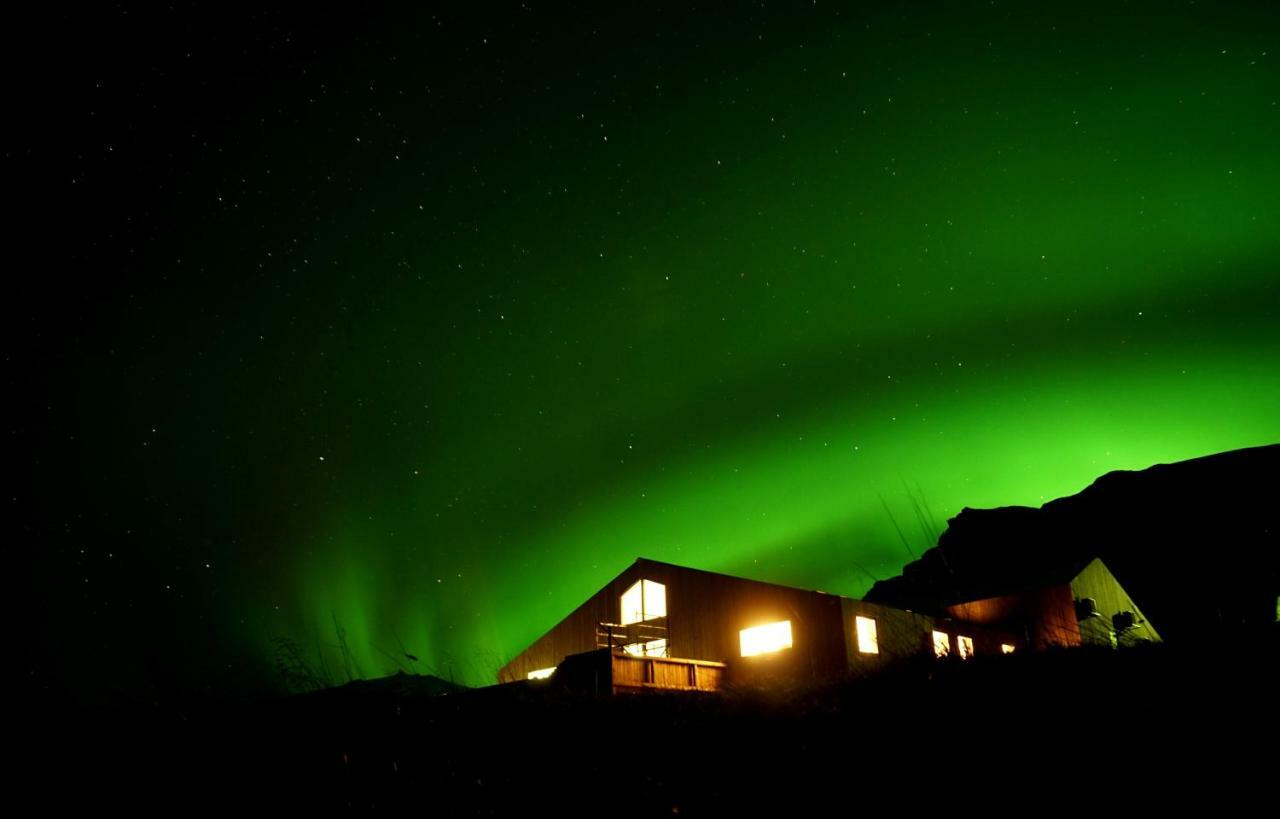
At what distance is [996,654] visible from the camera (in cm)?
641

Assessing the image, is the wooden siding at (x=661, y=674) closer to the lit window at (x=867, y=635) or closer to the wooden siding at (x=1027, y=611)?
the lit window at (x=867, y=635)

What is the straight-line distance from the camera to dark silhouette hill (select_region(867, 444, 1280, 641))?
64.9 metres

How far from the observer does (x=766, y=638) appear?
2128 cm

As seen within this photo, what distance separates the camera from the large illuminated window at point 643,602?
953 inches

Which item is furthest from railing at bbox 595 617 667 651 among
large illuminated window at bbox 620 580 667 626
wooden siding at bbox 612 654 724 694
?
wooden siding at bbox 612 654 724 694

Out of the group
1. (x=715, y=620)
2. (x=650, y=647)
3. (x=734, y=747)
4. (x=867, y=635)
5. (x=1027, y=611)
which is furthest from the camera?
(x=650, y=647)

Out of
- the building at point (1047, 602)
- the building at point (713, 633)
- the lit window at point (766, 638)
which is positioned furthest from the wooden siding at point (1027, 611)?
the lit window at point (766, 638)

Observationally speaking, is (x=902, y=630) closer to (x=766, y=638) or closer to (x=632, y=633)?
(x=766, y=638)

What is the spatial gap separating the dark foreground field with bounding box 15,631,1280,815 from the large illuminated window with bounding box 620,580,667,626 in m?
14.2

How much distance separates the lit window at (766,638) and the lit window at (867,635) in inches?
82.0

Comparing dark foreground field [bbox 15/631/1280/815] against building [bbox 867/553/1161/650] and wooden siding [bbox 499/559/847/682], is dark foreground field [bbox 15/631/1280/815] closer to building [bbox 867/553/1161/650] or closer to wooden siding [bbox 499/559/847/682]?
wooden siding [bbox 499/559/847/682]

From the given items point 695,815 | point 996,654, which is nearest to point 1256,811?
point 996,654

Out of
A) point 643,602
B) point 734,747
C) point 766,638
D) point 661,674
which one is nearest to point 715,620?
point 766,638

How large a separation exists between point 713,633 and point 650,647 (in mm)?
2934
